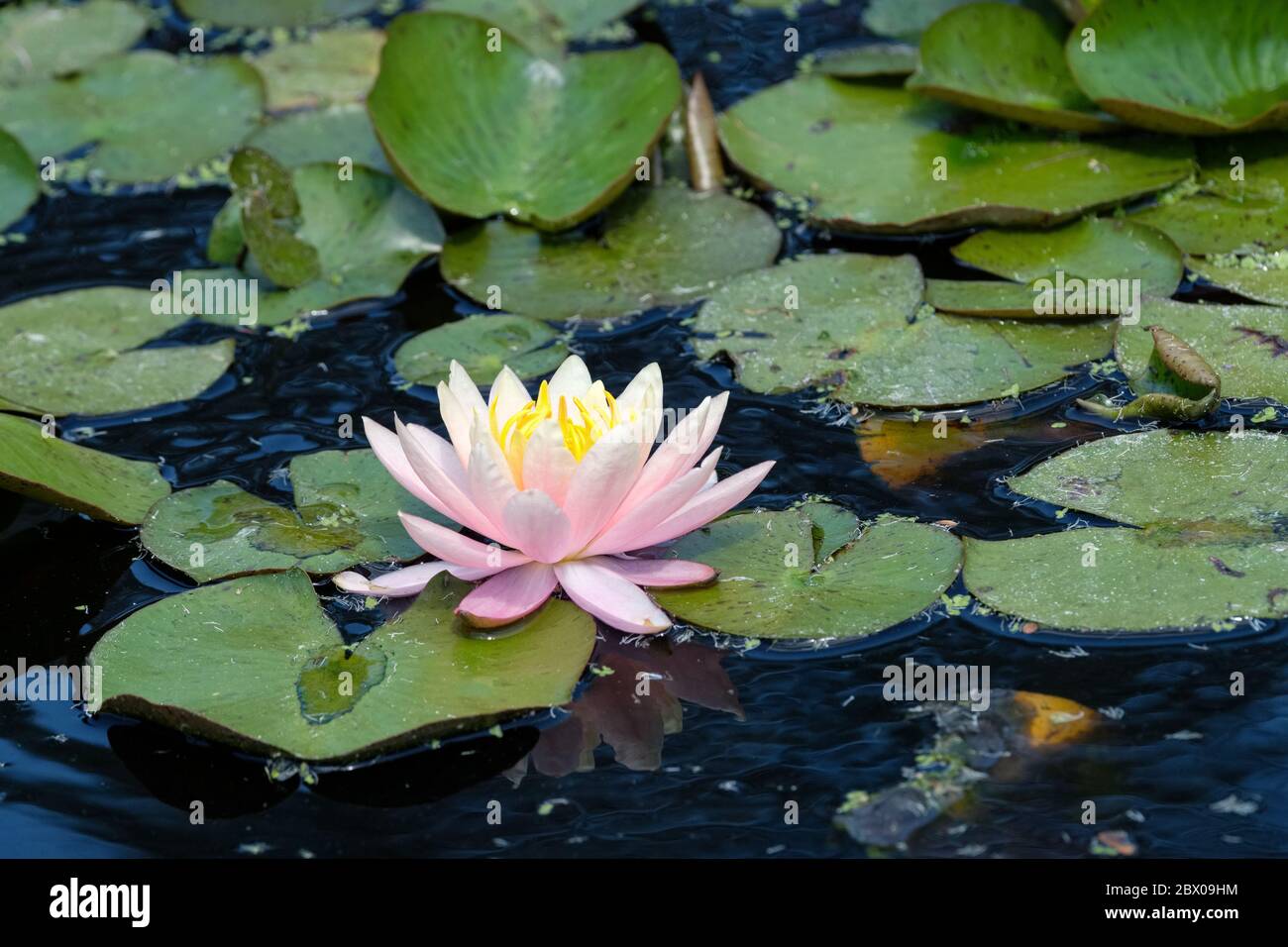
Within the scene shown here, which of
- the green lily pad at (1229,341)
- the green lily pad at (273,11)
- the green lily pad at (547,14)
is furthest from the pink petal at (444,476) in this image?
the green lily pad at (273,11)

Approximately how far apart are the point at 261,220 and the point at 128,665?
2040 millimetres

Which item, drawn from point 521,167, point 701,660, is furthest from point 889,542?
point 521,167

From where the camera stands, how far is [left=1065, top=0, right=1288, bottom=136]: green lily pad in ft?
14.6

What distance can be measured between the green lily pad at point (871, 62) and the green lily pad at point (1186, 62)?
2.55 feet

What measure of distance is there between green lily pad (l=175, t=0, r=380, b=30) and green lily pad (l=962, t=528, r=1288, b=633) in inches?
183

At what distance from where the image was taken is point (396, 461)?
123 inches

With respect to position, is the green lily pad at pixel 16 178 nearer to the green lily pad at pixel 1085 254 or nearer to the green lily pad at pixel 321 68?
the green lily pad at pixel 321 68

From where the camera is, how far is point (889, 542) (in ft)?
10.3

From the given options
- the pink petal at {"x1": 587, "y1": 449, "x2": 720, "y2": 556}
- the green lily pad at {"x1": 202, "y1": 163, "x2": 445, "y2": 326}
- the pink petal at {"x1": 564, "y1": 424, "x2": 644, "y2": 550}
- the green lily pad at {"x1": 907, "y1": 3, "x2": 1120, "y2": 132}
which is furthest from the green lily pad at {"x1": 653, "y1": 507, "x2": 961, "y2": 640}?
the green lily pad at {"x1": 907, "y1": 3, "x2": 1120, "y2": 132}

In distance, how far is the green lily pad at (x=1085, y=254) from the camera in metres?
4.17

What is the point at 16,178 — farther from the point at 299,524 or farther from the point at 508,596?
the point at 508,596

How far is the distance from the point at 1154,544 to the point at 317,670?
184 centimetres

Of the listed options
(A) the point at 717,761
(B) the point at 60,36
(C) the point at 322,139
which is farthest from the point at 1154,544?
(B) the point at 60,36

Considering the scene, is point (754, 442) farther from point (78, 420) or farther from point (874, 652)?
point (78, 420)
